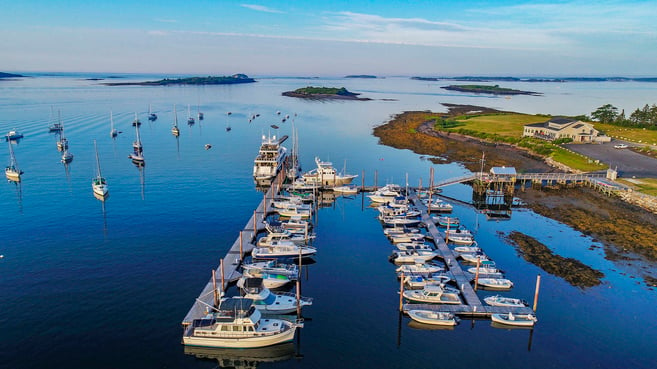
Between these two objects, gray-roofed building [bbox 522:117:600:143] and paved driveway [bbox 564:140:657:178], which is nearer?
paved driveway [bbox 564:140:657:178]

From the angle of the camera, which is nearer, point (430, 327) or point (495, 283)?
point (430, 327)

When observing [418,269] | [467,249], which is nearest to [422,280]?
[418,269]

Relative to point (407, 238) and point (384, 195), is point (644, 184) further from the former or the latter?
point (407, 238)

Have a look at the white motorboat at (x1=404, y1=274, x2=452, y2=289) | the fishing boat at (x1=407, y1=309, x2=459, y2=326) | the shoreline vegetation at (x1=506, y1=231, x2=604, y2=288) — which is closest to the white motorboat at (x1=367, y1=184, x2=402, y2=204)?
the shoreline vegetation at (x1=506, y1=231, x2=604, y2=288)

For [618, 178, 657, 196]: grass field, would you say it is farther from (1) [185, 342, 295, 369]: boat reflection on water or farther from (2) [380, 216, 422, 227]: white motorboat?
(1) [185, 342, 295, 369]: boat reflection on water

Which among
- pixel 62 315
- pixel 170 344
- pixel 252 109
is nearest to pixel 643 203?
pixel 170 344

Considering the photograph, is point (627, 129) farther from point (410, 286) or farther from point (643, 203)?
point (410, 286)

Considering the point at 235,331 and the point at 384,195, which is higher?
the point at 384,195
